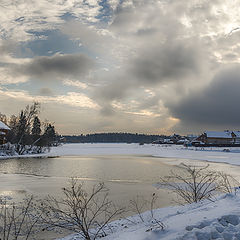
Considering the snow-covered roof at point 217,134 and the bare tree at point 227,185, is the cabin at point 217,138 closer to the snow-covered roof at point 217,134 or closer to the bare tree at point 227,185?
the snow-covered roof at point 217,134

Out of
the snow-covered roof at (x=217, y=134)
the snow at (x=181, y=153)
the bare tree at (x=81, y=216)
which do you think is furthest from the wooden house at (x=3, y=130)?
the snow-covered roof at (x=217, y=134)

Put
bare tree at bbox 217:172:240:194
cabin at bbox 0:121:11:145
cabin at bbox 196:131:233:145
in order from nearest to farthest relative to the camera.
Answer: bare tree at bbox 217:172:240:194 < cabin at bbox 0:121:11:145 < cabin at bbox 196:131:233:145

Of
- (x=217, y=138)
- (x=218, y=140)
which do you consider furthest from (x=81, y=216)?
(x=218, y=140)

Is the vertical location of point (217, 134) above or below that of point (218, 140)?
above

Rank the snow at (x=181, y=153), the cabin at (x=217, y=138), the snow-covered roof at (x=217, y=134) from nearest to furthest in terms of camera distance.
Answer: the snow at (x=181, y=153) → the cabin at (x=217, y=138) → the snow-covered roof at (x=217, y=134)

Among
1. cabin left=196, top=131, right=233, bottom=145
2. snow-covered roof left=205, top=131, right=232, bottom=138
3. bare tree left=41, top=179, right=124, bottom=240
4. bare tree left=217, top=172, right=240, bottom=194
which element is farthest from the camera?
snow-covered roof left=205, top=131, right=232, bottom=138

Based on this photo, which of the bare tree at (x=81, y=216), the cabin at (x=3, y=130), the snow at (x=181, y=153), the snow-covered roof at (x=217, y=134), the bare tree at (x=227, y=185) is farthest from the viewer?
the snow-covered roof at (x=217, y=134)

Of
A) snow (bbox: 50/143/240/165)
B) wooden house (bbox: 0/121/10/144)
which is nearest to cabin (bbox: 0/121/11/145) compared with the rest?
wooden house (bbox: 0/121/10/144)

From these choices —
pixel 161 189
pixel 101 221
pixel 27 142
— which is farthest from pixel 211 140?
pixel 101 221

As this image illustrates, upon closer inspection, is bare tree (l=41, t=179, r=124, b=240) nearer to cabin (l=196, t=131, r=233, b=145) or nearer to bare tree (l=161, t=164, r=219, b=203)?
bare tree (l=161, t=164, r=219, b=203)

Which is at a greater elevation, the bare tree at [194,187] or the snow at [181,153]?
the bare tree at [194,187]

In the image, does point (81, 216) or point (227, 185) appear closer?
point (81, 216)

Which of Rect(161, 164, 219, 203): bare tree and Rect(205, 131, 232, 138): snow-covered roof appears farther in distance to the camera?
Rect(205, 131, 232, 138): snow-covered roof

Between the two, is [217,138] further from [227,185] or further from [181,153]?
[227,185]
